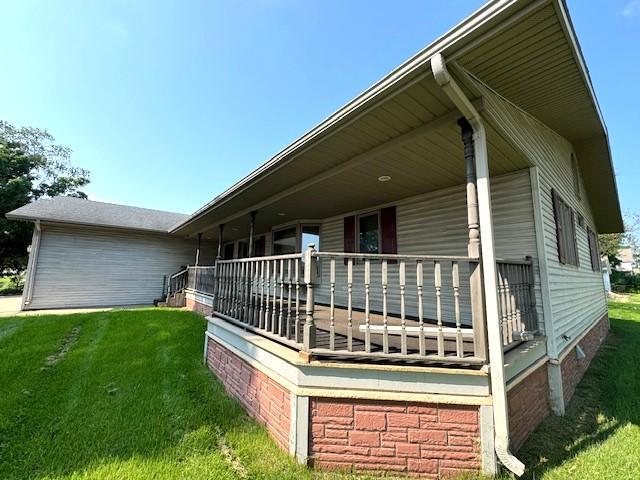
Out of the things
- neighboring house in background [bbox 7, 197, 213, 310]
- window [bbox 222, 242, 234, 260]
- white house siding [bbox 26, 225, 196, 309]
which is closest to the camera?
neighboring house in background [bbox 7, 197, 213, 310]

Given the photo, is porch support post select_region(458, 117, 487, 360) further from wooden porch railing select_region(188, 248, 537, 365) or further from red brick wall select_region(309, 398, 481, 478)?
red brick wall select_region(309, 398, 481, 478)

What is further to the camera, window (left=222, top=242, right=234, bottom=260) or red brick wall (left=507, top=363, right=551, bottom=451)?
window (left=222, top=242, right=234, bottom=260)

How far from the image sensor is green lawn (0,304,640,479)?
247cm

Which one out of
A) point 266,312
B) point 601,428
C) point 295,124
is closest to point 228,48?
→ point 295,124

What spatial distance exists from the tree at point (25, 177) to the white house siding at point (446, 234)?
21.6 meters

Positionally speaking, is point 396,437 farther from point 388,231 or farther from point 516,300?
point 388,231

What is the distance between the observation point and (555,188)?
15.9 feet

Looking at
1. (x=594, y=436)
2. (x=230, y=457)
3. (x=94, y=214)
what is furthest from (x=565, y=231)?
(x=94, y=214)

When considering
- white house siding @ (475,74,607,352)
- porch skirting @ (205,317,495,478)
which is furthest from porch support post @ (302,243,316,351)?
white house siding @ (475,74,607,352)

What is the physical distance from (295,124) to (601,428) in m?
11.7

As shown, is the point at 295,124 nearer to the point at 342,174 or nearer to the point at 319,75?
the point at 319,75

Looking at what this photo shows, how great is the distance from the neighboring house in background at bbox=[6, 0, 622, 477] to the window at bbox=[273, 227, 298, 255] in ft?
8.85

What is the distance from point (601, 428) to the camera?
327cm

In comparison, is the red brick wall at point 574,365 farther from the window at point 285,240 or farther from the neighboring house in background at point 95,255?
the neighboring house in background at point 95,255
